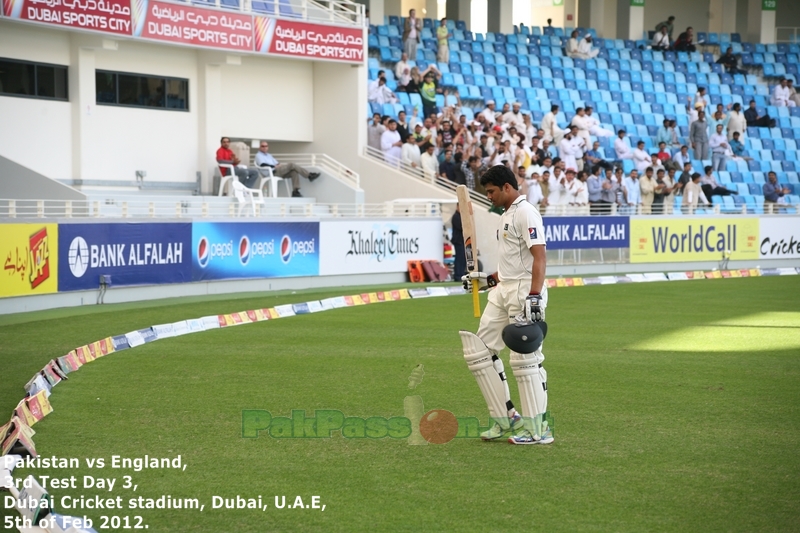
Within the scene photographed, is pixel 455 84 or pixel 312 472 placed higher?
pixel 455 84

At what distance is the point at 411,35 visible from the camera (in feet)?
103

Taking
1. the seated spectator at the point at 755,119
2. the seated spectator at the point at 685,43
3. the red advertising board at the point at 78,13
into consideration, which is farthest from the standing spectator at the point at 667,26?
the red advertising board at the point at 78,13

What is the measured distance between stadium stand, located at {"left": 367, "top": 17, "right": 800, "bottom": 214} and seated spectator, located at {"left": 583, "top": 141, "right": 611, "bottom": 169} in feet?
4.76

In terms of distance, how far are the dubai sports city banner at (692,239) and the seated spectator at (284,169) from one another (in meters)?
8.68

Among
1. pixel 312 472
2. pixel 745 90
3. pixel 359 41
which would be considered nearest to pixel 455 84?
pixel 359 41

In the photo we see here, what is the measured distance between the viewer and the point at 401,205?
85.7ft

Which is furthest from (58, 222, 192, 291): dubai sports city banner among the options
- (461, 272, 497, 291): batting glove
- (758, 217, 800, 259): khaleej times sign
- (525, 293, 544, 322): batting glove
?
(758, 217, 800, 259): khaleej times sign

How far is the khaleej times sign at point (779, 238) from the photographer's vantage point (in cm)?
2967

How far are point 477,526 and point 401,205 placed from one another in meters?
20.6

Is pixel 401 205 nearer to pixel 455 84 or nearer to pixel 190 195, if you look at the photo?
pixel 190 195

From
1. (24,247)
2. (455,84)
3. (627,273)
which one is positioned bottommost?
(627,273)

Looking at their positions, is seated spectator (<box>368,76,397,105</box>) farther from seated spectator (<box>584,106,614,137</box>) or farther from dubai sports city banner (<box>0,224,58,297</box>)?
dubai sports city banner (<box>0,224,58,297</box>)

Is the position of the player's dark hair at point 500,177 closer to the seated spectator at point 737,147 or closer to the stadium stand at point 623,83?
the stadium stand at point 623,83

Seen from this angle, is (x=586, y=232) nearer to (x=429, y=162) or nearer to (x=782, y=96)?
(x=429, y=162)
